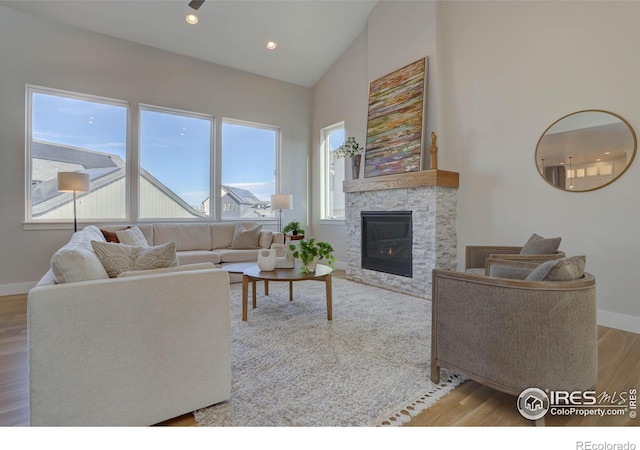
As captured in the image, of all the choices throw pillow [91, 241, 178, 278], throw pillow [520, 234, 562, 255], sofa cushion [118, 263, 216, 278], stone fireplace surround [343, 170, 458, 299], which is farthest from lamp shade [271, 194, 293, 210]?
throw pillow [520, 234, 562, 255]

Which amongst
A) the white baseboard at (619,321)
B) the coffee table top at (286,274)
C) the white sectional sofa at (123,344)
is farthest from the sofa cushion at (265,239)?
the white baseboard at (619,321)

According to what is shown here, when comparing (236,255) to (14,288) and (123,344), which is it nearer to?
(14,288)

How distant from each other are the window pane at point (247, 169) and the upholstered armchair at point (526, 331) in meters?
4.68

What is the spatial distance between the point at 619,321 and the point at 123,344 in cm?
378

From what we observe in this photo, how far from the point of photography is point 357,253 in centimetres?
480

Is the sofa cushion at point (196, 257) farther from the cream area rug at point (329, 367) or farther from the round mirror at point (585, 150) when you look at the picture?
the round mirror at point (585, 150)

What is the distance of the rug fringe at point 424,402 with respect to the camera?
152 centimetres

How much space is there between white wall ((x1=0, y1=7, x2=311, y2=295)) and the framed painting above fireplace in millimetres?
2451

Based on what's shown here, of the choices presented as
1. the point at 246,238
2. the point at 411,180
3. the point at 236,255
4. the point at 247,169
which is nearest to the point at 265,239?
the point at 246,238

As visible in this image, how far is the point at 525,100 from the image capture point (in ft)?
10.9

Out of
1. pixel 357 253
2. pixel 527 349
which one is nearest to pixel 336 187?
pixel 357 253

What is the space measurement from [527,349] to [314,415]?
1067 mm

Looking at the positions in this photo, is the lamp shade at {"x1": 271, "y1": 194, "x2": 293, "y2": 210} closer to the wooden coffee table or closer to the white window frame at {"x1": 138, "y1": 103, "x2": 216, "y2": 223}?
the white window frame at {"x1": 138, "y1": 103, "x2": 216, "y2": 223}

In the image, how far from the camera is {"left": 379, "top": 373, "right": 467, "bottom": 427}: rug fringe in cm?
152
